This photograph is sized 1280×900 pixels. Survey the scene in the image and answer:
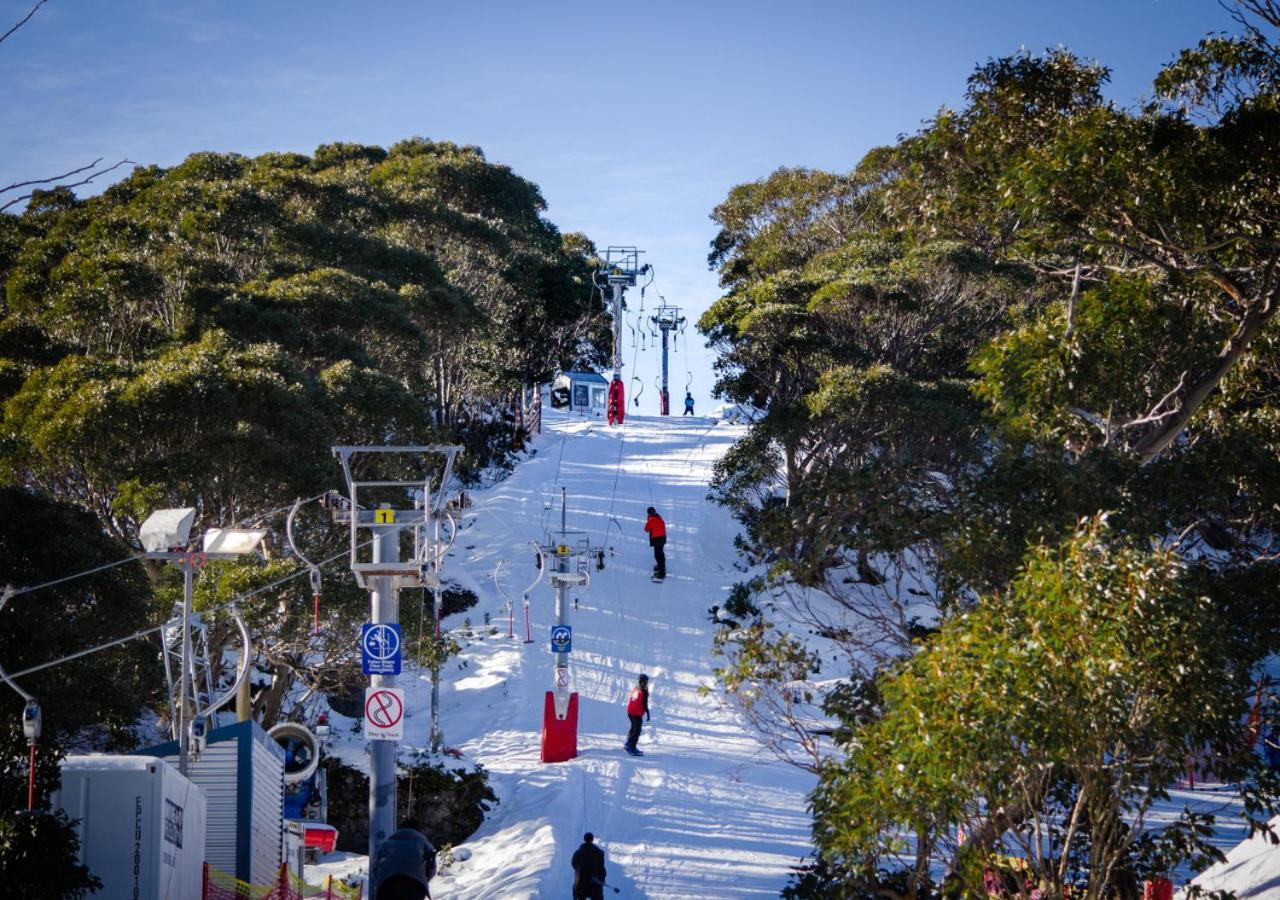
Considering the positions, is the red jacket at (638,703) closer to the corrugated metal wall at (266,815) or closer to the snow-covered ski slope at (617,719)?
the snow-covered ski slope at (617,719)

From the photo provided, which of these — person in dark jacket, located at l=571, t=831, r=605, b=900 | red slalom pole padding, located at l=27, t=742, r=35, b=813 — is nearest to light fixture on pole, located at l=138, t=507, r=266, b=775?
red slalom pole padding, located at l=27, t=742, r=35, b=813

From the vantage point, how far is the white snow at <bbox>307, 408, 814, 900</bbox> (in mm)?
20219

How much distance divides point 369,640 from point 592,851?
3942mm

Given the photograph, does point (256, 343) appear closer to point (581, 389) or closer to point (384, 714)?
point (384, 714)

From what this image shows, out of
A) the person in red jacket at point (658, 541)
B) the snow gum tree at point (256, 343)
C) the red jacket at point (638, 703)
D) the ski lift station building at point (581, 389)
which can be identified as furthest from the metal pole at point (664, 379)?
the red jacket at point (638, 703)

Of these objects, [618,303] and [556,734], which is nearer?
[556,734]

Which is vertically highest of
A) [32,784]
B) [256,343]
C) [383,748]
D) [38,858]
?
[256,343]

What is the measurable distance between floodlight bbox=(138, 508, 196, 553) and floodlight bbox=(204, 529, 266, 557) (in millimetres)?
437

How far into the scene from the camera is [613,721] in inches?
1146

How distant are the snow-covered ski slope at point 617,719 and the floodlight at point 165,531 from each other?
7.13 m

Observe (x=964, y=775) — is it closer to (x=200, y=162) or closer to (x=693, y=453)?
(x=200, y=162)

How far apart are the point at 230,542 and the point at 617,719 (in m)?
16.1

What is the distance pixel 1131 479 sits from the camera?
14766 mm

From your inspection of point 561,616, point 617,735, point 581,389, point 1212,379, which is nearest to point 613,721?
point 617,735
